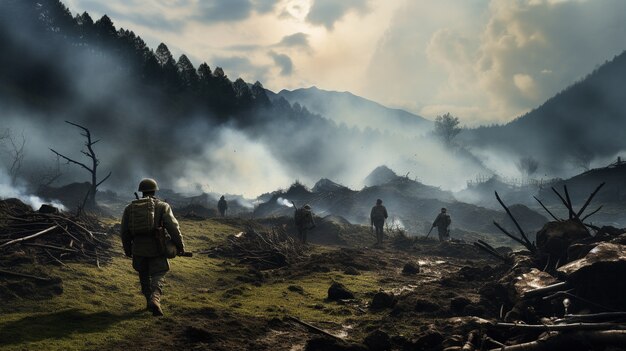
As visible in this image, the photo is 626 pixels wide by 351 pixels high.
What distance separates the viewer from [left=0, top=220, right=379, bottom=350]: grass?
5.80 metres

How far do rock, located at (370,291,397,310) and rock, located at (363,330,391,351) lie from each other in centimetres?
266

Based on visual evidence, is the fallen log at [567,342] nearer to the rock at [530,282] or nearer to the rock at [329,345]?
the rock at [329,345]

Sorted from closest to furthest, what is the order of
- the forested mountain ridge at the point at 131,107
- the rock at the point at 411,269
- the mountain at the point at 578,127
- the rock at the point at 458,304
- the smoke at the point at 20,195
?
the rock at the point at 458,304 < the rock at the point at 411,269 < the smoke at the point at 20,195 < the forested mountain ridge at the point at 131,107 < the mountain at the point at 578,127

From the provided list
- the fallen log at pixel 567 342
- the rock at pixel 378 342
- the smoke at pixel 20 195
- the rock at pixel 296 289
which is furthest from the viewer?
the smoke at pixel 20 195

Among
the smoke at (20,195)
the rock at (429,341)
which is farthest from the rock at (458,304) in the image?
the smoke at (20,195)

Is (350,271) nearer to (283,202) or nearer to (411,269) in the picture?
(411,269)

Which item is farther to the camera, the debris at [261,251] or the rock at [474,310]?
the debris at [261,251]

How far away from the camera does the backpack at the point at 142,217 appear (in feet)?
23.0

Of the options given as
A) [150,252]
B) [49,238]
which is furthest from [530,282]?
[49,238]

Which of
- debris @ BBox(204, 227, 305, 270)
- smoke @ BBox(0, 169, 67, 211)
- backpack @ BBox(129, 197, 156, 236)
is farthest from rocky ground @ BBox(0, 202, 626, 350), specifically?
smoke @ BBox(0, 169, 67, 211)

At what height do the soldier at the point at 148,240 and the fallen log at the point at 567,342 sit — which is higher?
the soldier at the point at 148,240

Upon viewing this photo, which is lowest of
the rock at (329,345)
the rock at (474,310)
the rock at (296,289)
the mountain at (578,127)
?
the rock at (329,345)

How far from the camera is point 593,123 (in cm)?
11606

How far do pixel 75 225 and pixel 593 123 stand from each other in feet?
437
